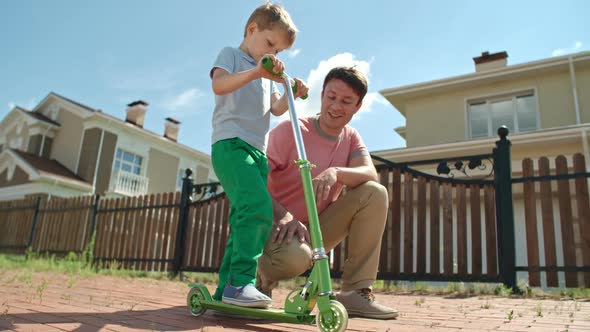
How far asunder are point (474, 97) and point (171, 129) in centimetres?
1645

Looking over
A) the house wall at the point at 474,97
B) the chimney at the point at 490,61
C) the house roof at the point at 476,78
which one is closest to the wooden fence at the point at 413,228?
the house wall at the point at 474,97

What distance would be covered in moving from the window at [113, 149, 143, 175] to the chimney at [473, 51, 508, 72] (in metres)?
15.3

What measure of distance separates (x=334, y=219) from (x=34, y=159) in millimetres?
20168

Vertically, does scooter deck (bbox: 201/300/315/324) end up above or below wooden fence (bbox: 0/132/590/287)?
below

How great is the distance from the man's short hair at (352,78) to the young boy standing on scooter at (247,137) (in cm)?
36

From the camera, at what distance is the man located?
233 centimetres

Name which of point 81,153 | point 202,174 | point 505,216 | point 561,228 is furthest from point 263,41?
point 202,174

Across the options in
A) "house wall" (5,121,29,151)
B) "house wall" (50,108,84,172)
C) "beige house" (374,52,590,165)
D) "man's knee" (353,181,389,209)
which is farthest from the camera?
"house wall" (5,121,29,151)

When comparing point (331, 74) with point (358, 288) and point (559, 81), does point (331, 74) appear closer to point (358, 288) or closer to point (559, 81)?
point (358, 288)

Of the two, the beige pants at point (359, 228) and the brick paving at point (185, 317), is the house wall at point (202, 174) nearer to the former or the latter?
the brick paving at point (185, 317)

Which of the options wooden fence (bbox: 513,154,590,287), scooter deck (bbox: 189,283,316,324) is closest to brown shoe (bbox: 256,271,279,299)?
scooter deck (bbox: 189,283,316,324)

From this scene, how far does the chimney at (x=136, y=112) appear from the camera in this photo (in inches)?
878

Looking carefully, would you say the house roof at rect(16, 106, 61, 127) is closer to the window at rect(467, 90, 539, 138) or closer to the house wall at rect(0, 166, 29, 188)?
the house wall at rect(0, 166, 29, 188)

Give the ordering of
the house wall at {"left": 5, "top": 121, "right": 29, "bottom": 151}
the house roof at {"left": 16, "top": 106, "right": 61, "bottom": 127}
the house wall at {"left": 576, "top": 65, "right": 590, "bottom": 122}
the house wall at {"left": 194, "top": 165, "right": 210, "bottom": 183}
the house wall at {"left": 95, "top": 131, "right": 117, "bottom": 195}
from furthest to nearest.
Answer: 1. the house wall at {"left": 194, "top": 165, "right": 210, "bottom": 183}
2. the house wall at {"left": 5, "top": 121, "right": 29, "bottom": 151}
3. the house roof at {"left": 16, "top": 106, "right": 61, "bottom": 127}
4. the house wall at {"left": 95, "top": 131, "right": 117, "bottom": 195}
5. the house wall at {"left": 576, "top": 65, "right": 590, "bottom": 122}
